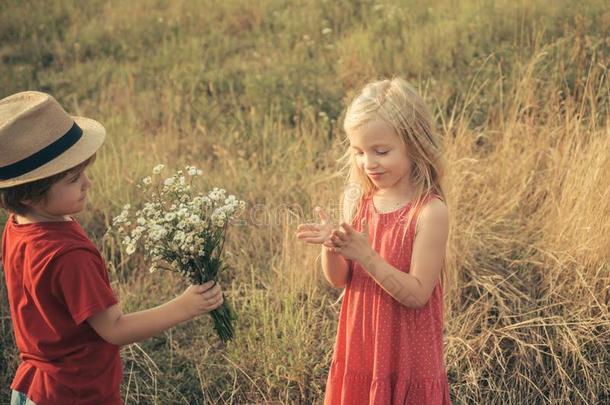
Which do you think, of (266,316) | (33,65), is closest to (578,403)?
(266,316)

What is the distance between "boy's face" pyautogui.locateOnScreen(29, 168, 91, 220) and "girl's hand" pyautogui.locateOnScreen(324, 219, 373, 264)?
723mm

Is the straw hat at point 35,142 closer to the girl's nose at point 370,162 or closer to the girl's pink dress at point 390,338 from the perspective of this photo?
the girl's nose at point 370,162

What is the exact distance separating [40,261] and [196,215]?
1.51 feet

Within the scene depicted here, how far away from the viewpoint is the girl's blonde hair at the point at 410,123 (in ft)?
7.57

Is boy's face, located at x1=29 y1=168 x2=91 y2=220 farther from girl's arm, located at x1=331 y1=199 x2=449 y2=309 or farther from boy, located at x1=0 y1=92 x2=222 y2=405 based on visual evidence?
girl's arm, located at x1=331 y1=199 x2=449 y2=309

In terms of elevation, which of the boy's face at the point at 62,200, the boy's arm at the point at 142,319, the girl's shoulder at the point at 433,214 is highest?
the boy's face at the point at 62,200

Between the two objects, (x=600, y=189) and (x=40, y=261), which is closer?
(x=40, y=261)

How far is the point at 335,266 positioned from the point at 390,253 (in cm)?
18

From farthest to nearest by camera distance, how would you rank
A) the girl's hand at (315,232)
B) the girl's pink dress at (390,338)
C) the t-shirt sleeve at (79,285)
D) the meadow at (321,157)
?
the meadow at (321,157) < the girl's pink dress at (390,338) < the girl's hand at (315,232) < the t-shirt sleeve at (79,285)

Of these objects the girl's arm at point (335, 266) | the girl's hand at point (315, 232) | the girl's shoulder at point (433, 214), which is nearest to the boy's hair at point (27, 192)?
the girl's hand at point (315, 232)

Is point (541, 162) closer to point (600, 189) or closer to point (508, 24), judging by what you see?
point (600, 189)

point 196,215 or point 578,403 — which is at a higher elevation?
point 196,215

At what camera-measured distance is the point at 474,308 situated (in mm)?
3537

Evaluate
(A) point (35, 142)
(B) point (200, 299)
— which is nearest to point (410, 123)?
(B) point (200, 299)
